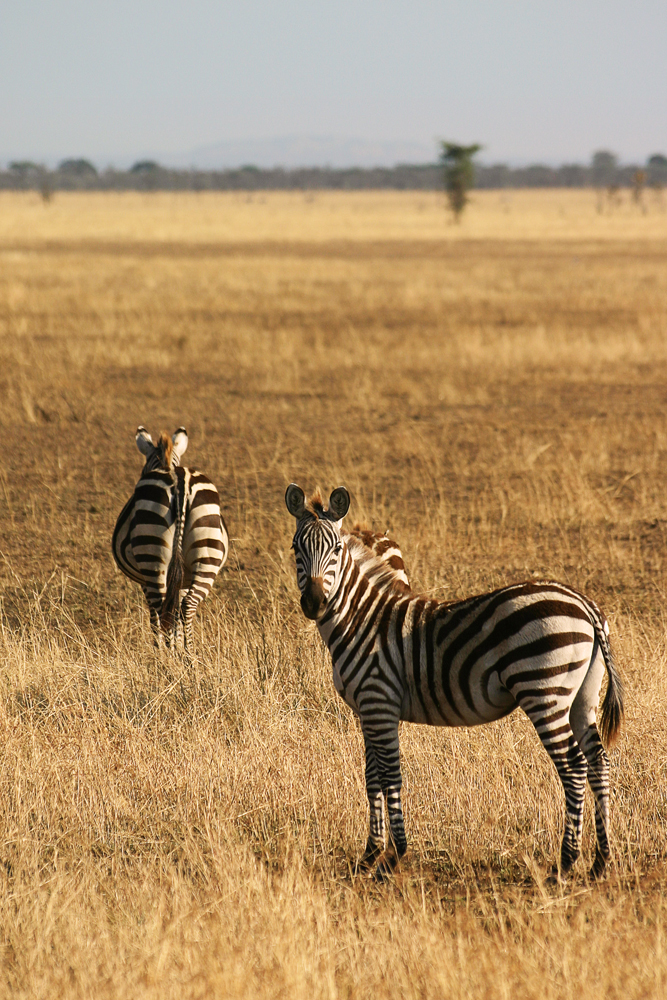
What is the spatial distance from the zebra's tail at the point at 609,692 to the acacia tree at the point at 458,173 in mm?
62086

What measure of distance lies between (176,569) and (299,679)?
983 mm

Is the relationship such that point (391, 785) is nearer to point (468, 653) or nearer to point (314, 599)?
point (468, 653)

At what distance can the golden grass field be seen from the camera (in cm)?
330

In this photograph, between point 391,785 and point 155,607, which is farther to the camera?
point 155,607

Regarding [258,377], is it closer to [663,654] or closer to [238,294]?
[238,294]

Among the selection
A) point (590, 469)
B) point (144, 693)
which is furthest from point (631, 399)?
point (144, 693)

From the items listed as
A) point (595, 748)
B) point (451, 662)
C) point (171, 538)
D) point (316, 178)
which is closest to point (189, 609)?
point (171, 538)

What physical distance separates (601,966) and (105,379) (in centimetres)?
1507

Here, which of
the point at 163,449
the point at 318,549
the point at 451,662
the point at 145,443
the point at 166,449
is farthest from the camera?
the point at 145,443

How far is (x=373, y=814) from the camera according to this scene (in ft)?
12.7

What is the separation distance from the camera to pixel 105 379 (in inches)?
669

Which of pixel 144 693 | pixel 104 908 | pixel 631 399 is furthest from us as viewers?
pixel 631 399

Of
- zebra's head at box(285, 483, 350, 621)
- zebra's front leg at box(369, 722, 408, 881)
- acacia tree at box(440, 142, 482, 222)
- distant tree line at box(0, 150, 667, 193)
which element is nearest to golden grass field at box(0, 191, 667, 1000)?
zebra's front leg at box(369, 722, 408, 881)

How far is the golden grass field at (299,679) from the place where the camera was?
3.30 m
